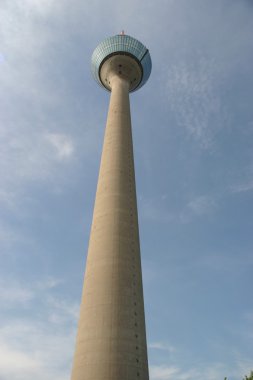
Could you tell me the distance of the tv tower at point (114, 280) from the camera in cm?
3081

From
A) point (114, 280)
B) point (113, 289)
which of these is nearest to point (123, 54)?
point (114, 280)

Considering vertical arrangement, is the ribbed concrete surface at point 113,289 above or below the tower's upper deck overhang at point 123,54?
below

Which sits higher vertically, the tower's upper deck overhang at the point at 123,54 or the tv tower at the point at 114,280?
the tower's upper deck overhang at the point at 123,54

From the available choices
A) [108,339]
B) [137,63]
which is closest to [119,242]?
[108,339]

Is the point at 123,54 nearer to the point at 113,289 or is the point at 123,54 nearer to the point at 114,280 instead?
the point at 114,280

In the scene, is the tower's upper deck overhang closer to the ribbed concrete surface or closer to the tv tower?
the tv tower

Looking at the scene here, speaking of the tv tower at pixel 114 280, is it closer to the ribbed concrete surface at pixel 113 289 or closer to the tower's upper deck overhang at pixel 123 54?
the ribbed concrete surface at pixel 113 289

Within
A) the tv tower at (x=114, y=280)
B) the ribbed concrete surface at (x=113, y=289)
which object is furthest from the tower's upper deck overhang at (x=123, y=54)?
the ribbed concrete surface at (x=113, y=289)

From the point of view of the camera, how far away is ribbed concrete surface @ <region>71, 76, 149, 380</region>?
30719mm

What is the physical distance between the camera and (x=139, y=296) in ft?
118

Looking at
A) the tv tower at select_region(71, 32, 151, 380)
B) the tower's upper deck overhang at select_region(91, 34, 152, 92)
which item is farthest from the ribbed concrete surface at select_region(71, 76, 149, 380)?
the tower's upper deck overhang at select_region(91, 34, 152, 92)

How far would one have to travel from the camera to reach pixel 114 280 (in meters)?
35.1

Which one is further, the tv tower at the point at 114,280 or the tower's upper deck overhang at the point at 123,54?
the tower's upper deck overhang at the point at 123,54

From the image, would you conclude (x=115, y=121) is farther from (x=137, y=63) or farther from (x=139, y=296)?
(x=139, y=296)
